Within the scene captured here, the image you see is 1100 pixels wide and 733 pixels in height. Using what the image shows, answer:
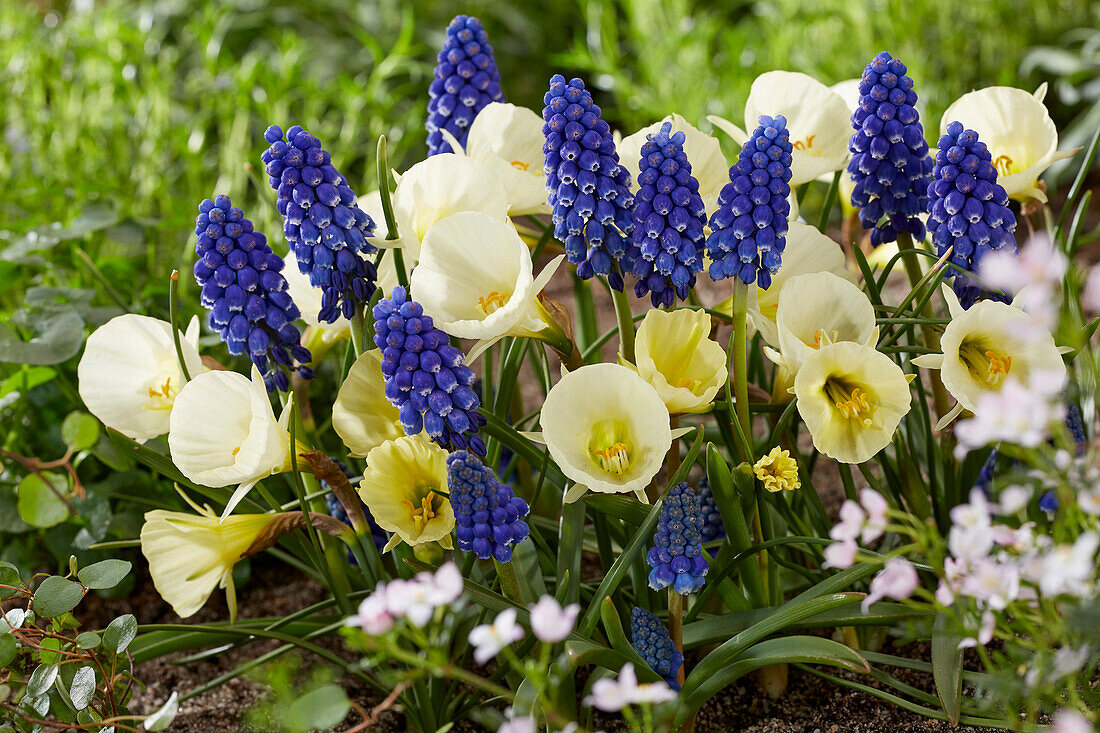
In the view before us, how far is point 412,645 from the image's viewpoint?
1150mm

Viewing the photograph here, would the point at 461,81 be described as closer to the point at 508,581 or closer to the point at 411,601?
the point at 508,581

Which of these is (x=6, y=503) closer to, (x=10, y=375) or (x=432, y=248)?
(x=10, y=375)

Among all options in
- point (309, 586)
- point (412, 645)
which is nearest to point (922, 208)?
point (412, 645)

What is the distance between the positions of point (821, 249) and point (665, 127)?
10.6 inches

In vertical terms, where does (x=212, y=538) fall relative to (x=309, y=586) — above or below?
above

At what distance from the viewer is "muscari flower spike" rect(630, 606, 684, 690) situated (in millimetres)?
1007

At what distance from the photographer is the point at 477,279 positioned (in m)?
1.02

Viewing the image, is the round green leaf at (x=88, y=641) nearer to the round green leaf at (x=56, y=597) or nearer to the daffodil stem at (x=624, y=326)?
the round green leaf at (x=56, y=597)

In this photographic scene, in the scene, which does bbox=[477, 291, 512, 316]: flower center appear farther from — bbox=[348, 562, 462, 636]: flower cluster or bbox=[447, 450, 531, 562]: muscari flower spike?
bbox=[348, 562, 462, 636]: flower cluster

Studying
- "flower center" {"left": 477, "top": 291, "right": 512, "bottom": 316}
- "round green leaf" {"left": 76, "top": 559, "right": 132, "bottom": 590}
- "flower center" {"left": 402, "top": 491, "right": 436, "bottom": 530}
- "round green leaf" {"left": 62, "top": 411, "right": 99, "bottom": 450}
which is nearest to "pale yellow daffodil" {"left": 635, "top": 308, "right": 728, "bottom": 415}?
"flower center" {"left": 477, "top": 291, "right": 512, "bottom": 316}

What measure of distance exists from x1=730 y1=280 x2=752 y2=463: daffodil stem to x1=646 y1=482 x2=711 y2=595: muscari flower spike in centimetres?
12

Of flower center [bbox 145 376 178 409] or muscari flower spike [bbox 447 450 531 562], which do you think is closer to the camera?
muscari flower spike [bbox 447 450 531 562]

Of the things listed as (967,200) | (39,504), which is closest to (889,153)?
(967,200)

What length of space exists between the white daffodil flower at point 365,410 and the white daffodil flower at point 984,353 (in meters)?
0.58
